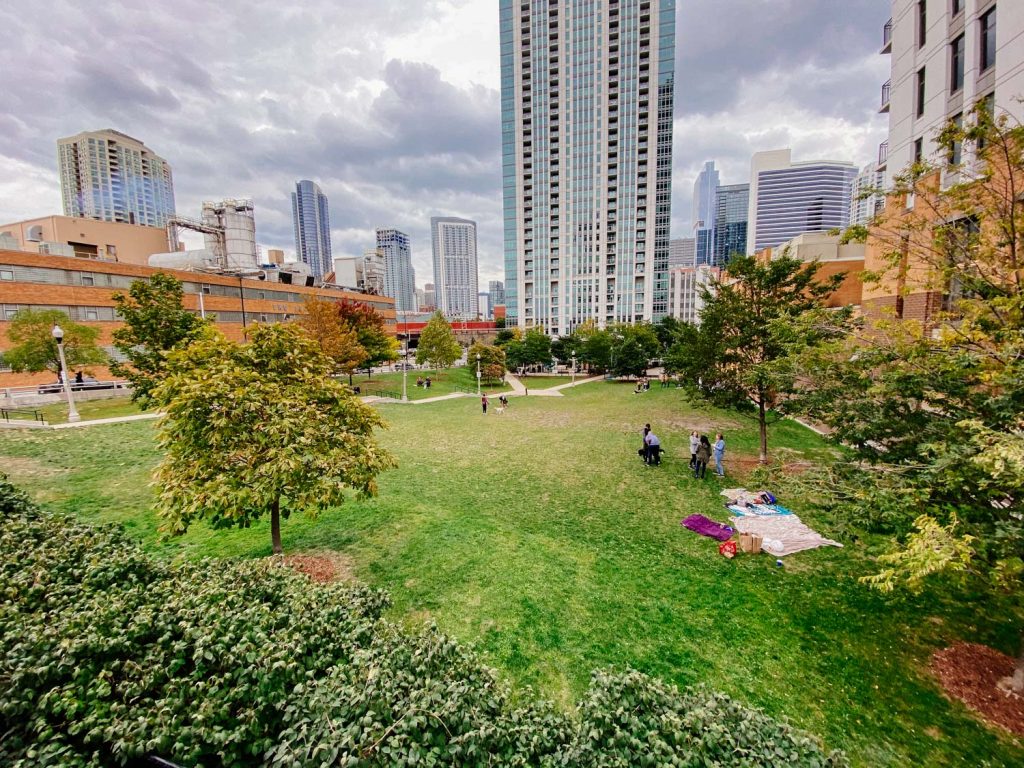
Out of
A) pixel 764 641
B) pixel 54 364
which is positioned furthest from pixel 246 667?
pixel 54 364

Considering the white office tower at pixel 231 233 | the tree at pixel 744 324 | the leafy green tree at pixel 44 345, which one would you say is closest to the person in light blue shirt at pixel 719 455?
the tree at pixel 744 324

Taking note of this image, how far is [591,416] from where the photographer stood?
2697cm

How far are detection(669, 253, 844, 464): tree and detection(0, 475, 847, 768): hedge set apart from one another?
13622 millimetres

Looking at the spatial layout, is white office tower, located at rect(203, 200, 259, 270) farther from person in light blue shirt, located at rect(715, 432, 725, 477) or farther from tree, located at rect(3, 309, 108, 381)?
person in light blue shirt, located at rect(715, 432, 725, 477)

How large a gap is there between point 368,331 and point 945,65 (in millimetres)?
38519

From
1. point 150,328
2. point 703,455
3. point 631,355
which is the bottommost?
point 703,455

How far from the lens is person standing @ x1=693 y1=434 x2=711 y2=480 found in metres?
14.4

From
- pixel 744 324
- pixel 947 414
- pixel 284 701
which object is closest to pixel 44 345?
pixel 284 701

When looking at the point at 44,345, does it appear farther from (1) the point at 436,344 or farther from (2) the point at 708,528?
(2) the point at 708,528

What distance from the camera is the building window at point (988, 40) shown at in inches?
559

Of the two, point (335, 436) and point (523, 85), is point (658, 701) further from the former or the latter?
point (523, 85)

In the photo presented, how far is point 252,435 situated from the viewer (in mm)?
7363

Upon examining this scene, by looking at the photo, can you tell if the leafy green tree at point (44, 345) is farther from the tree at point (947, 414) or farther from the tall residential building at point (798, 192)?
the tall residential building at point (798, 192)

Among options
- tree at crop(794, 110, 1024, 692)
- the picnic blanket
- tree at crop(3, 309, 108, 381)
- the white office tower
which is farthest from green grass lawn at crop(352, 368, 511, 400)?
tree at crop(794, 110, 1024, 692)
